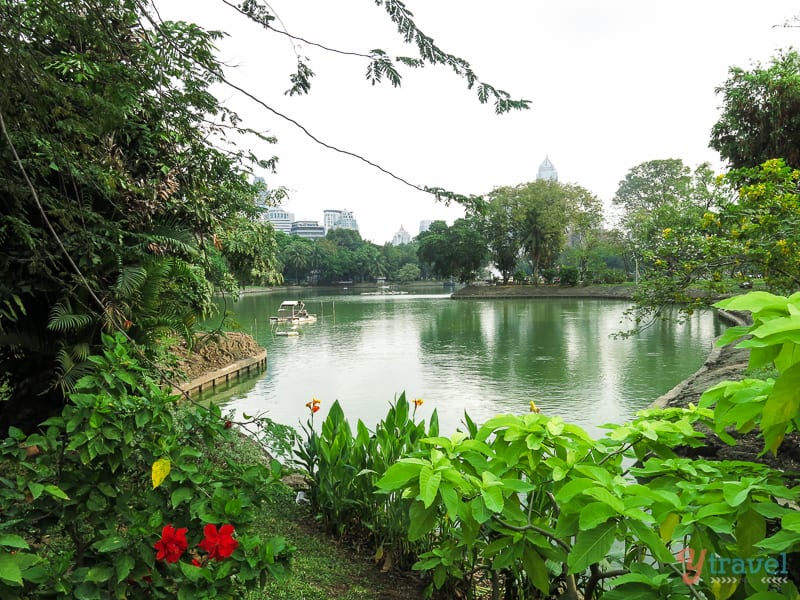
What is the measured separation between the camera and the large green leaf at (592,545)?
3.48 feet

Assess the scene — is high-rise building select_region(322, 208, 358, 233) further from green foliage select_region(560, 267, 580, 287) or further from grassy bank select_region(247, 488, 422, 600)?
grassy bank select_region(247, 488, 422, 600)

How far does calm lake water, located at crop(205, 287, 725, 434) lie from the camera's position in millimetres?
7246

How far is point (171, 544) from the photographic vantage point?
1.34 m

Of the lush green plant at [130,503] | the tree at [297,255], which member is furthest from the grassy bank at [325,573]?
the tree at [297,255]

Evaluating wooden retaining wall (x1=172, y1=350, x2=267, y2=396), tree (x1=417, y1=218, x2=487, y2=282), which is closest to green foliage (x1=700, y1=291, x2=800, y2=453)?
wooden retaining wall (x1=172, y1=350, x2=267, y2=396)

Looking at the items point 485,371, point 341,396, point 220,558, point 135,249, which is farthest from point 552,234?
point 220,558

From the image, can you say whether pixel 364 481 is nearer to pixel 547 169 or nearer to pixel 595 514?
pixel 595 514

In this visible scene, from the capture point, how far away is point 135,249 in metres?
4.03

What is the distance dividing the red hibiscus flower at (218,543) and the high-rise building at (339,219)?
11403 centimetres

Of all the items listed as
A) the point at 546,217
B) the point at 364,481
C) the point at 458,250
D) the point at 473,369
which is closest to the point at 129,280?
the point at 364,481

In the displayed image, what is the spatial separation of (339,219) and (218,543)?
122 metres

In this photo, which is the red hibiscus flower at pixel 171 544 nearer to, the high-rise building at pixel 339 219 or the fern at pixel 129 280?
the fern at pixel 129 280

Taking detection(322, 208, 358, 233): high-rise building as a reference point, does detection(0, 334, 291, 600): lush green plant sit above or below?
below

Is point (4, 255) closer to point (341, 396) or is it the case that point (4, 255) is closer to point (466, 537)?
point (466, 537)
